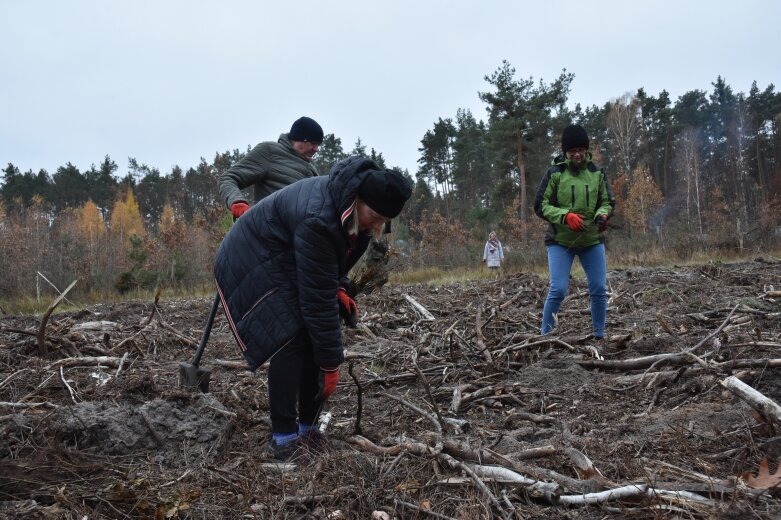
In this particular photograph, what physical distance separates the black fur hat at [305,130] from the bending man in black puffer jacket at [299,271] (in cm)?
144

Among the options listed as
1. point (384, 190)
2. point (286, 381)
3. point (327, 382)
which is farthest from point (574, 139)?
Result: point (286, 381)

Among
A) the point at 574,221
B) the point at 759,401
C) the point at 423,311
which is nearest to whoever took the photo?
the point at 759,401

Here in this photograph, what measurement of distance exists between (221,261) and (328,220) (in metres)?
0.73

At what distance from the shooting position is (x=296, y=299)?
262cm

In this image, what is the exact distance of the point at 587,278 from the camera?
462 cm

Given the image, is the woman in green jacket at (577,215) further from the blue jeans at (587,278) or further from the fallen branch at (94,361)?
the fallen branch at (94,361)

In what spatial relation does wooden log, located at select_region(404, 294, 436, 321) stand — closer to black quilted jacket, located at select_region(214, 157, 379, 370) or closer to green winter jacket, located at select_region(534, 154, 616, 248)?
green winter jacket, located at select_region(534, 154, 616, 248)

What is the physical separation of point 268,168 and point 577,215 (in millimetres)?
2505

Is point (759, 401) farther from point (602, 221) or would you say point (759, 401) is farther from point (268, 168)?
point (268, 168)

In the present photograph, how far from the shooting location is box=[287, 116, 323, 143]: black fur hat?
4.03 meters

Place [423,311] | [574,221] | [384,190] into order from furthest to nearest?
1. [423,311]
2. [574,221]
3. [384,190]

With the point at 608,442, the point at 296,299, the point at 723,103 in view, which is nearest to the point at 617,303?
the point at 608,442

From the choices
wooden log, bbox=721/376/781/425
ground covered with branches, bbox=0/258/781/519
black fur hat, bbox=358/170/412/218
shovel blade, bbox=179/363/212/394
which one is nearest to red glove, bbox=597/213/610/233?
ground covered with branches, bbox=0/258/781/519

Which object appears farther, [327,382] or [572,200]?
[572,200]
